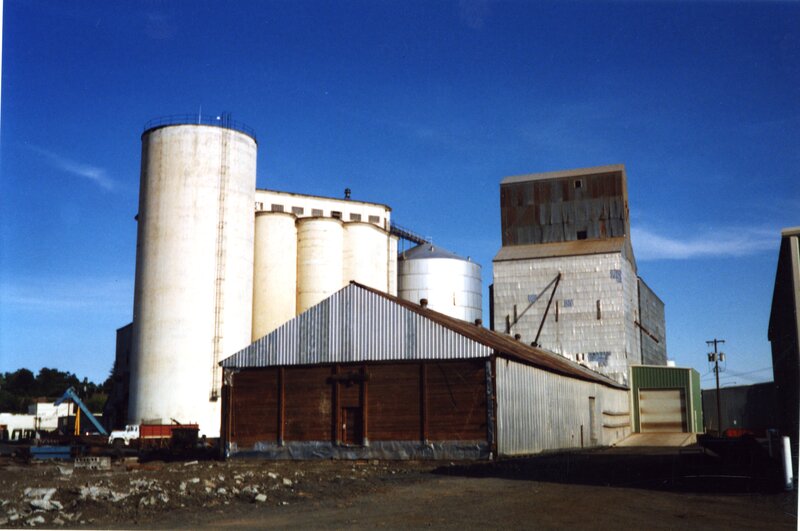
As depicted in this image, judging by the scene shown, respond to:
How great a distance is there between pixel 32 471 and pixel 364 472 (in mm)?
12026

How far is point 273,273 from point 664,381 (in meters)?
29.5

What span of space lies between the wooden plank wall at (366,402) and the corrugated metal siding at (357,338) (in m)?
0.40

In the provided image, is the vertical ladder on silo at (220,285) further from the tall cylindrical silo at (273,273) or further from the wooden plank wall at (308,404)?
the wooden plank wall at (308,404)

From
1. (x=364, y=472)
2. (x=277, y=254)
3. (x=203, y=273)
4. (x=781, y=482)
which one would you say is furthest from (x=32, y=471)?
(x=277, y=254)

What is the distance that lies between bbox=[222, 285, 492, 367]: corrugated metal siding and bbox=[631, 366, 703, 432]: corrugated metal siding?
33.5m

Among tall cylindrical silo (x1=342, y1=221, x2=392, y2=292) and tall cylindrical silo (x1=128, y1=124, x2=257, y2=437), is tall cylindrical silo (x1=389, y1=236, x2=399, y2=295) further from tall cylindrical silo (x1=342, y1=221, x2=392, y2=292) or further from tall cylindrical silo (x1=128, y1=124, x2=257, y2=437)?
tall cylindrical silo (x1=128, y1=124, x2=257, y2=437)

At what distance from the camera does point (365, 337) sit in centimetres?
3120

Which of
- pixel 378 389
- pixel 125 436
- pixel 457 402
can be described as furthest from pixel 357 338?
pixel 125 436

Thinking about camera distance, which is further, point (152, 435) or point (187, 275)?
point (187, 275)

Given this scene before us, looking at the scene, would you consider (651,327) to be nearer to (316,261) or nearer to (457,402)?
(316,261)

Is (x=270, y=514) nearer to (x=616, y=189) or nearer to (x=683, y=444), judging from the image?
(x=683, y=444)

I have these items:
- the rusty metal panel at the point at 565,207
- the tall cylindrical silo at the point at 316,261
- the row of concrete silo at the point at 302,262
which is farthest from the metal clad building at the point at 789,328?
the row of concrete silo at the point at 302,262

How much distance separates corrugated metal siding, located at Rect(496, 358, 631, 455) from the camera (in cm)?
2988

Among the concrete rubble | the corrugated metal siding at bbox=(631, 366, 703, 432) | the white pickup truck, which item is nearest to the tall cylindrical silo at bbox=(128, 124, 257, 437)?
the white pickup truck
